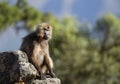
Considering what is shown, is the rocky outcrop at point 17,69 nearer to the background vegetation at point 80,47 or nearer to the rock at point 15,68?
the rock at point 15,68

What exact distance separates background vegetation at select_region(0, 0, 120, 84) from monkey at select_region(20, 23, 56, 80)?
25.1 meters

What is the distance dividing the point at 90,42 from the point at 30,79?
35225 millimetres

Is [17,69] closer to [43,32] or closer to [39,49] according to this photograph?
[39,49]

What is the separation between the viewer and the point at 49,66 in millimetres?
12367

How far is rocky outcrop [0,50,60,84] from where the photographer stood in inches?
419

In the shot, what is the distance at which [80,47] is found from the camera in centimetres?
4475

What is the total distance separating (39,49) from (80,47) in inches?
1280

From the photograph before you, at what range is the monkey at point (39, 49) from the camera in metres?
11.8

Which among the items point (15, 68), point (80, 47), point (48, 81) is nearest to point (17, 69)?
point (15, 68)

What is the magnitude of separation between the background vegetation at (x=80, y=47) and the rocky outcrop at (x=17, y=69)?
87.1ft

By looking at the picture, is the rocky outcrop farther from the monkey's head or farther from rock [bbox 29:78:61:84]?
the monkey's head

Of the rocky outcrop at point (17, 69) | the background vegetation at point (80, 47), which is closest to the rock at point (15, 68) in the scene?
the rocky outcrop at point (17, 69)

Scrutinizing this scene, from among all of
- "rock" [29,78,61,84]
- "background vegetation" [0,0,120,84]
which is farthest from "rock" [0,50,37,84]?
"background vegetation" [0,0,120,84]

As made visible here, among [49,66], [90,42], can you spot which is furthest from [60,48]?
[49,66]
